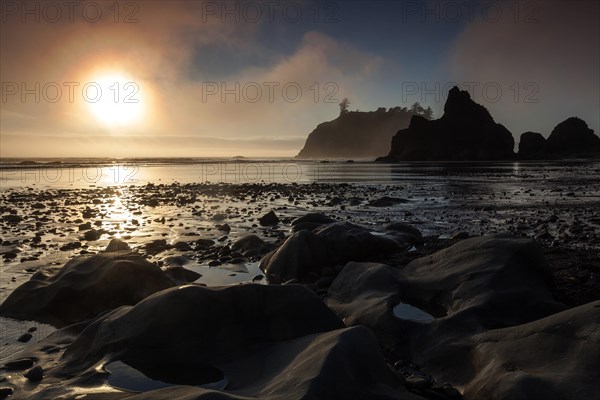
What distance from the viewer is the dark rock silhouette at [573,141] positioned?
113625mm

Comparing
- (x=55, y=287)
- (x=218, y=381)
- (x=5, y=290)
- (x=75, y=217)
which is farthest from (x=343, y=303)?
(x=75, y=217)

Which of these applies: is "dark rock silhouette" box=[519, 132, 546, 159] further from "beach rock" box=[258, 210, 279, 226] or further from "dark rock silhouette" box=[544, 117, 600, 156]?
"beach rock" box=[258, 210, 279, 226]

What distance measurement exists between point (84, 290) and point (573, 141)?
135239 millimetres

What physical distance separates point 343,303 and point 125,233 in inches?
346

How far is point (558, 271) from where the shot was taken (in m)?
7.06

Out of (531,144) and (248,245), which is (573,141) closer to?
(531,144)

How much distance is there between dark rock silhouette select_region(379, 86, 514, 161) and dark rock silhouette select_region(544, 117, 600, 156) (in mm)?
15480

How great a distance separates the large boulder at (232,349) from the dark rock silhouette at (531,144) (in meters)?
124

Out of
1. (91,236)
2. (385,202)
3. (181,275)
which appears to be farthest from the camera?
(385,202)

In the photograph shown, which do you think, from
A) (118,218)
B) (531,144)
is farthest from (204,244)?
(531,144)

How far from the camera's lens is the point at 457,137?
10925cm

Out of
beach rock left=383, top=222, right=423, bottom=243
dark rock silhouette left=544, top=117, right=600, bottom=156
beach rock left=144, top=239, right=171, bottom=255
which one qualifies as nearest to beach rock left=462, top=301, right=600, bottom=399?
beach rock left=383, top=222, right=423, bottom=243

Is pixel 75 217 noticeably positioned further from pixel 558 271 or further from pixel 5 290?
pixel 558 271

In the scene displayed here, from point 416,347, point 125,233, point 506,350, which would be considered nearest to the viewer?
point 506,350
